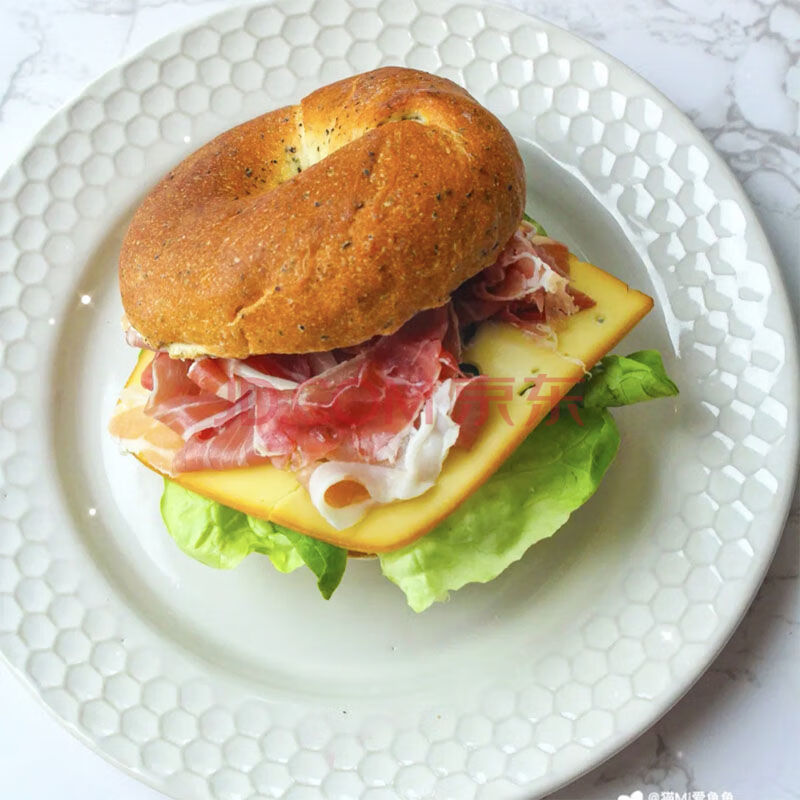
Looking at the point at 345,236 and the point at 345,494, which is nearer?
the point at 345,236

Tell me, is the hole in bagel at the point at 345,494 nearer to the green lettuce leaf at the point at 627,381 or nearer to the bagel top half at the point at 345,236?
the bagel top half at the point at 345,236

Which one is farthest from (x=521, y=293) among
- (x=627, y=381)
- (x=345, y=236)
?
(x=345, y=236)

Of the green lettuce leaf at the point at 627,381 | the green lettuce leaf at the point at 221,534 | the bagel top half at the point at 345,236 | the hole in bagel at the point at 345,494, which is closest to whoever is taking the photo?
the bagel top half at the point at 345,236

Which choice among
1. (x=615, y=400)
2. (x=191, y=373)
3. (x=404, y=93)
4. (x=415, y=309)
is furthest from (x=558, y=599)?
(x=404, y=93)

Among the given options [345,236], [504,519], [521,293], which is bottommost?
[504,519]

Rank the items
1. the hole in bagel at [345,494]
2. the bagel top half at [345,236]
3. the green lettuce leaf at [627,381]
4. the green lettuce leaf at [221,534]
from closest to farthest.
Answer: the bagel top half at [345,236]
the hole in bagel at [345,494]
the green lettuce leaf at [627,381]
the green lettuce leaf at [221,534]

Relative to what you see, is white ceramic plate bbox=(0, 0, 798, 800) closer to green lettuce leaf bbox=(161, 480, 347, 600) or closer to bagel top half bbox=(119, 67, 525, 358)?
green lettuce leaf bbox=(161, 480, 347, 600)

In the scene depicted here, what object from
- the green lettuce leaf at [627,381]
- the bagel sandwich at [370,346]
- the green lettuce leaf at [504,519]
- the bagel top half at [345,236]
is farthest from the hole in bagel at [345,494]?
the green lettuce leaf at [627,381]

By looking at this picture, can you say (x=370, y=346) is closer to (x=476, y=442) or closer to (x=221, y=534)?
(x=476, y=442)
